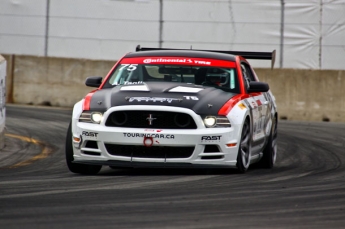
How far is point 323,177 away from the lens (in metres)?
10.5

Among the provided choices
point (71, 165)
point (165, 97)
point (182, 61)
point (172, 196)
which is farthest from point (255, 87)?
point (172, 196)

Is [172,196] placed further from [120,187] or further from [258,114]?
[258,114]

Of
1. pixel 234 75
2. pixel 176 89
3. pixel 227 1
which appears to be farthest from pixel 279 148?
pixel 227 1

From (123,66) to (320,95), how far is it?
33.2ft

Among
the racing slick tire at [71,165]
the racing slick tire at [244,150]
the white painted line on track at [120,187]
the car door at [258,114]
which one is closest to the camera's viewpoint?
the white painted line on track at [120,187]

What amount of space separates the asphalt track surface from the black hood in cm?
74

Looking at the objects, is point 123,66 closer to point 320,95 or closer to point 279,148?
point 279,148

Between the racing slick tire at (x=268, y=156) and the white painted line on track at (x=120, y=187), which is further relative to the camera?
the racing slick tire at (x=268, y=156)

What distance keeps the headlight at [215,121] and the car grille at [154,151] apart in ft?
1.07

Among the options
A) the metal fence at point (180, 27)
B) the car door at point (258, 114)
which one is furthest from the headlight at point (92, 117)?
the metal fence at point (180, 27)

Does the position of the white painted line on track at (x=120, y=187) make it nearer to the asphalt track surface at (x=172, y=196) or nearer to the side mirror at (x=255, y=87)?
the asphalt track surface at (x=172, y=196)

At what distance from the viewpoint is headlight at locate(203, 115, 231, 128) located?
1034cm

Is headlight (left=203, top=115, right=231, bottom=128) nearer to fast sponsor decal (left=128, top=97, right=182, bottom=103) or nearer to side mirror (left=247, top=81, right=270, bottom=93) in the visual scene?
fast sponsor decal (left=128, top=97, right=182, bottom=103)

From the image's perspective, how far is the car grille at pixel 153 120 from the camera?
1031 cm
